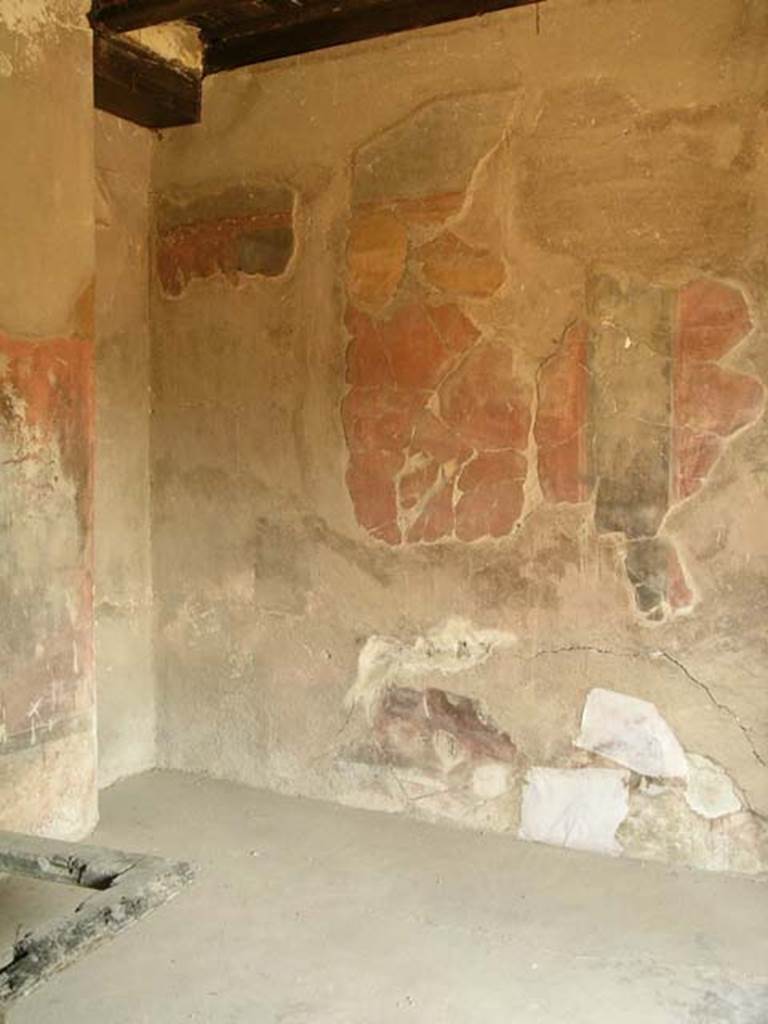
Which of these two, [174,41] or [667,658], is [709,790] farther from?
[174,41]

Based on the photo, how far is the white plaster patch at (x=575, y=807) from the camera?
2719 mm

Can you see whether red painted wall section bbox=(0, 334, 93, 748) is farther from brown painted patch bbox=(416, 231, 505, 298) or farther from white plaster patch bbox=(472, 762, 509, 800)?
white plaster patch bbox=(472, 762, 509, 800)

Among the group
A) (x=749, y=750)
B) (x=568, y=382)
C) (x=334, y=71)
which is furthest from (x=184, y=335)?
(x=749, y=750)

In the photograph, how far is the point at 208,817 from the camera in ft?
9.77

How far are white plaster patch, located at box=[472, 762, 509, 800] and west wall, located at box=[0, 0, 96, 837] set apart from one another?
40.8 inches

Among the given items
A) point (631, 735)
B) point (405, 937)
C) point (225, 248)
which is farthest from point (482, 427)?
point (405, 937)

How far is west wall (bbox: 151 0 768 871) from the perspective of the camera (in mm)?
2568

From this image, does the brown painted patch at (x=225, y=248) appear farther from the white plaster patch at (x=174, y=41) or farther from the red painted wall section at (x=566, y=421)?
the red painted wall section at (x=566, y=421)

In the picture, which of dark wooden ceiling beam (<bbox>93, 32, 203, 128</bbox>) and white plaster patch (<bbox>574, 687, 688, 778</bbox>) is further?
dark wooden ceiling beam (<bbox>93, 32, 203, 128</bbox>)

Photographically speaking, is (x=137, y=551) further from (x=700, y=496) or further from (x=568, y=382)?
(x=700, y=496)

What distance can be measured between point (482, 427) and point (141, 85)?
1424 millimetres

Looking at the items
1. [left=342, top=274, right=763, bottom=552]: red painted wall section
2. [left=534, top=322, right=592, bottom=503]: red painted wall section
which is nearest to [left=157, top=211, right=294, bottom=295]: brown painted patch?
[left=342, top=274, right=763, bottom=552]: red painted wall section

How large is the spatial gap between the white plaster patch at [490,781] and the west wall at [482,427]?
0.01 m

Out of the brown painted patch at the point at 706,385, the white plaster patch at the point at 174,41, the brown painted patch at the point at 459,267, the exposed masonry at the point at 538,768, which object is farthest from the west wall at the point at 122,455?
the brown painted patch at the point at 706,385
